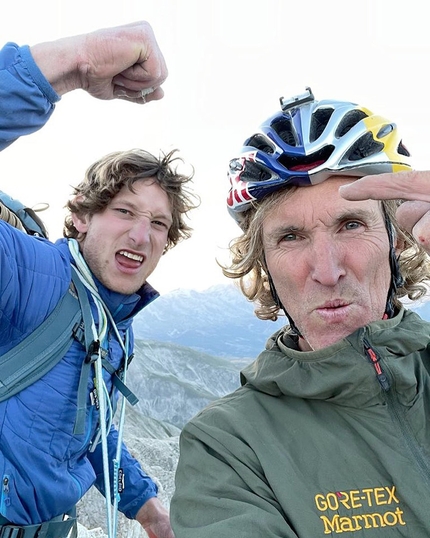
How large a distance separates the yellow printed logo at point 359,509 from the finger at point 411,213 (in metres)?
1.46

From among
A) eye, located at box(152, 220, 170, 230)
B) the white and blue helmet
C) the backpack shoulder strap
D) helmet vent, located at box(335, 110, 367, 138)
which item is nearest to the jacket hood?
the white and blue helmet

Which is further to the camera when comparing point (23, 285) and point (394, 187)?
point (23, 285)

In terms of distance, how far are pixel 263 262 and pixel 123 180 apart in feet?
8.75

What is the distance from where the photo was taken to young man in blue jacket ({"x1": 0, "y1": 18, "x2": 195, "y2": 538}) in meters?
3.03

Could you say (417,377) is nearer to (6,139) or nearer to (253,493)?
(253,493)

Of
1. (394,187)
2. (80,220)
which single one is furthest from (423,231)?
(80,220)

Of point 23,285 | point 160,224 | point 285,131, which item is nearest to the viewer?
point 23,285

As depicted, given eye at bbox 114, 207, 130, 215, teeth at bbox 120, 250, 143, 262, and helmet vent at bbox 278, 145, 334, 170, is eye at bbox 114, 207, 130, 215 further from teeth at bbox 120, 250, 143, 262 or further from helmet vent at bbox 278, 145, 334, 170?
helmet vent at bbox 278, 145, 334, 170

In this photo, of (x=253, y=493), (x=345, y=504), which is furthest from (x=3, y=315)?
(x=345, y=504)

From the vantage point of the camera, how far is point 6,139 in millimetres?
2852

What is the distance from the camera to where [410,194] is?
2.21 m

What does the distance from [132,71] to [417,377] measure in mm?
2664

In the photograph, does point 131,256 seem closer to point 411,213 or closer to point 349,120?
point 349,120

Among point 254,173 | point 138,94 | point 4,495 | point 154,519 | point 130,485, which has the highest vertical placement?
point 138,94
